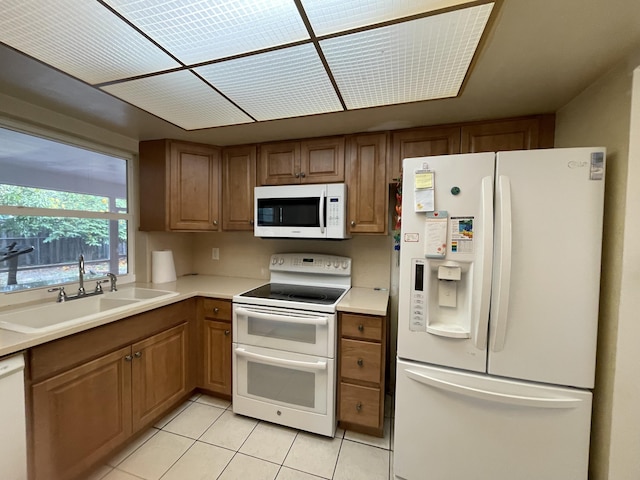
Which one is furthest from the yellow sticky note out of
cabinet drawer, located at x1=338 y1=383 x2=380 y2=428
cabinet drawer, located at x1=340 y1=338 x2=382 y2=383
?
cabinet drawer, located at x1=338 y1=383 x2=380 y2=428

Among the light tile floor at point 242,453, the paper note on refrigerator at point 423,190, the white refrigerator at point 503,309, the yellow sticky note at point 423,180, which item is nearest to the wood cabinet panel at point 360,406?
the light tile floor at point 242,453

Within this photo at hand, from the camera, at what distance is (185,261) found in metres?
2.79

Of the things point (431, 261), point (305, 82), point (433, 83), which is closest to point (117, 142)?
point (305, 82)

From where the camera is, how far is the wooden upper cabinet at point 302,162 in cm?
207

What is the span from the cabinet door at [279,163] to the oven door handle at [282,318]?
1049 mm

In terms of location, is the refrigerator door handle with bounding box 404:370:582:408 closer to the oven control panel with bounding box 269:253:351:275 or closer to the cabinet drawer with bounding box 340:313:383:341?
the cabinet drawer with bounding box 340:313:383:341

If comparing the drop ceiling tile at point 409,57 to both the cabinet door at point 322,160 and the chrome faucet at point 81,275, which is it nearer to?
the cabinet door at point 322,160

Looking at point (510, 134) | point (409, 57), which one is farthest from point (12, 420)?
point (510, 134)

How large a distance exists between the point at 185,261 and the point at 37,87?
1.72 metres

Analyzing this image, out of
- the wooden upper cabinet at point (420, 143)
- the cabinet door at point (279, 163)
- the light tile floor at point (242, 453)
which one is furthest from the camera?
the cabinet door at point (279, 163)

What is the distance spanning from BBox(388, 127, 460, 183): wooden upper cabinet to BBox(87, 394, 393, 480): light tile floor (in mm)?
1801

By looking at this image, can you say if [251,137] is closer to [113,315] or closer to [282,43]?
[282,43]

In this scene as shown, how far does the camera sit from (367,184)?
6.56 ft

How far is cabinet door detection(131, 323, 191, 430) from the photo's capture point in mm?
1660
